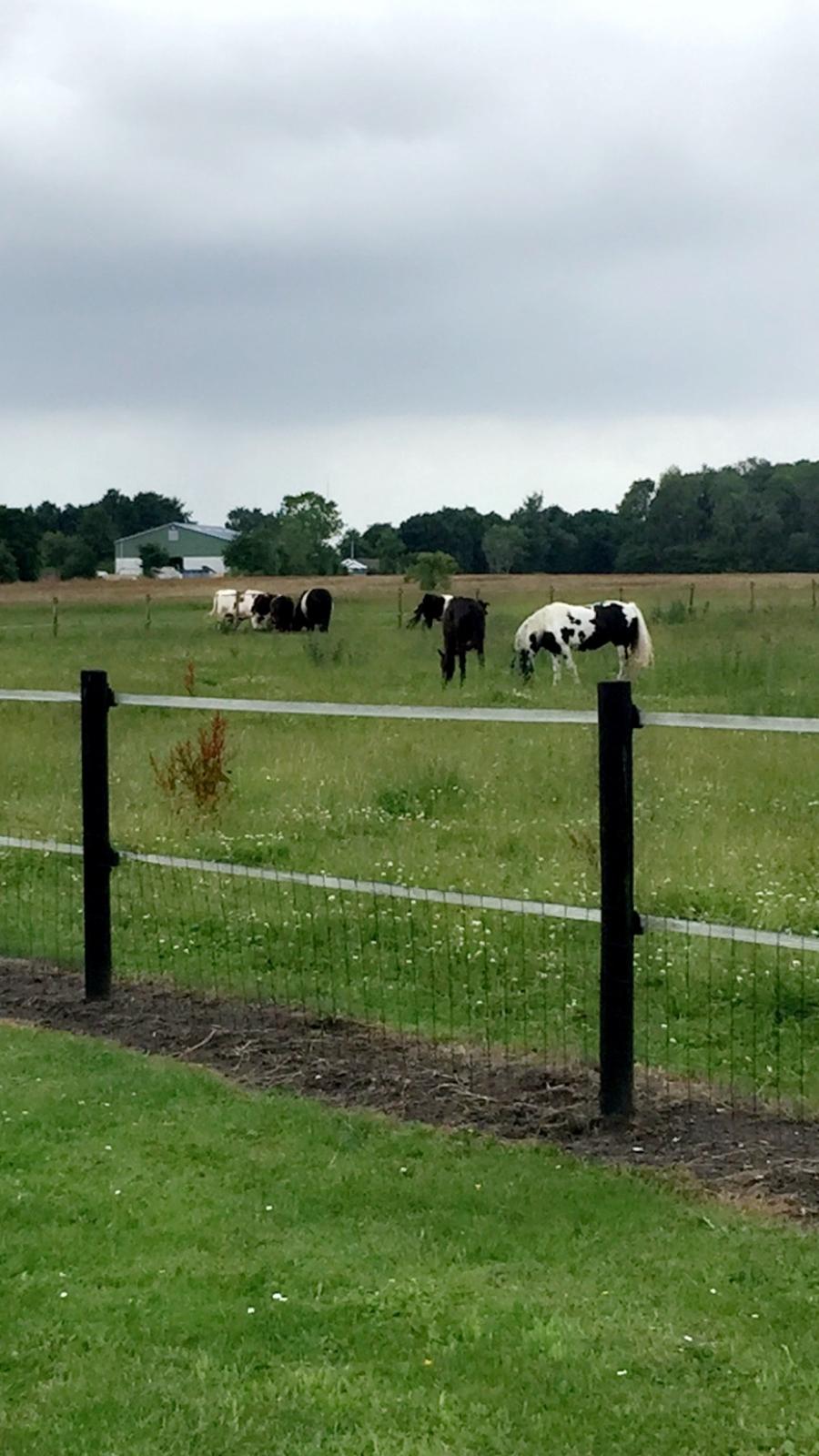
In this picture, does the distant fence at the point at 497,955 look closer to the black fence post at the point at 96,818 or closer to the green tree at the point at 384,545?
the black fence post at the point at 96,818

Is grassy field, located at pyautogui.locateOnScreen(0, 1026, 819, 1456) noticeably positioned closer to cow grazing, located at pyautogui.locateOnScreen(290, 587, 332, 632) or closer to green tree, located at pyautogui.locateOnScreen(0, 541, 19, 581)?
cow grazing, located at pyautogui.locateOnScreen(290, 587, 332, 632)

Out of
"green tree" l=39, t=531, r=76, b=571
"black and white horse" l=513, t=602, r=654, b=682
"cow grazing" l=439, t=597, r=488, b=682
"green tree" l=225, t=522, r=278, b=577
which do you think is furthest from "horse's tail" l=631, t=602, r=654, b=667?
"green tree" l=39, t=531, r=76, b=571

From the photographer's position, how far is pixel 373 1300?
3.71 m

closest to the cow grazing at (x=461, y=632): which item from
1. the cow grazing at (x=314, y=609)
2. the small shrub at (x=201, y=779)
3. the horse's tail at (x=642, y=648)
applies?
the horse's tail at (x=642, y=648)

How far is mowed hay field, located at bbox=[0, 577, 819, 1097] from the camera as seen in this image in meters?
6.68

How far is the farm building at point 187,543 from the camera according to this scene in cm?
11188

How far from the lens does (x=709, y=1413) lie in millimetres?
3191

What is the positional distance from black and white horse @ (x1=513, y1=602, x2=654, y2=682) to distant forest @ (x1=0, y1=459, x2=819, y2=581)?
38.1 meters

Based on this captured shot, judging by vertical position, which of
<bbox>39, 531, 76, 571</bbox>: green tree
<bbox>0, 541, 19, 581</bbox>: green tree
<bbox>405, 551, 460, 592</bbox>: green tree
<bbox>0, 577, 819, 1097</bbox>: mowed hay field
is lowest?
<bbox>0, 577, 819, 1097</bbox>: mowed hay field

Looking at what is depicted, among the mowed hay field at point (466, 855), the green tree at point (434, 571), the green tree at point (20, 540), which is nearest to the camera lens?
the mowed hay field at point (466, 855)

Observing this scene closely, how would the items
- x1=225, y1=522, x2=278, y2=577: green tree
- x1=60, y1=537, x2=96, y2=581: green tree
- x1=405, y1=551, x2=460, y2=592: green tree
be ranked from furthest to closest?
1. x1=60, y1=537, x2=96, y2=581: green tree
2. x1=225, y1=522, x2=278, y2=577: green tree
3. x1=405, y1=551, x2=460, y2=592: green tree

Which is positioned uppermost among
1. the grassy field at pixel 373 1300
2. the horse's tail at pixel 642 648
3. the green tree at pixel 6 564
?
the green tree at pixel 6 564

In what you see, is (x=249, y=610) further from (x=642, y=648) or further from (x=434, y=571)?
(x=642, y=648)

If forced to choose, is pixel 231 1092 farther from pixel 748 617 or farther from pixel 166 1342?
pixel 748 617
